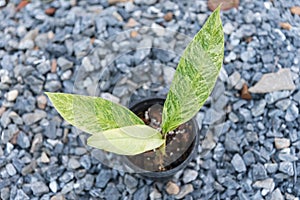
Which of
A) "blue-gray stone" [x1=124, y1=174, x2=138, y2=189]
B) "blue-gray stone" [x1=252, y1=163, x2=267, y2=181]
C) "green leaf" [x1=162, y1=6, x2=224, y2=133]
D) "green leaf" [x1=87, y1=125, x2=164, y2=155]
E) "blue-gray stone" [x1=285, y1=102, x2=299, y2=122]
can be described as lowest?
"blue-gray stone" [x1=124, y1=174, x2=138, y2=189]

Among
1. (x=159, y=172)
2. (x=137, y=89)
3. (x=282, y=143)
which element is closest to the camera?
(x=159, y=172)

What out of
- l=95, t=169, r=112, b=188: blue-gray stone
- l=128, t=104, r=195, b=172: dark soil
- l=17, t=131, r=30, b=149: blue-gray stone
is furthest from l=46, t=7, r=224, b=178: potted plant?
l=17, t=131, r=30, b=149: blue-gray stone

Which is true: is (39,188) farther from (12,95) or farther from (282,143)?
(282,143)

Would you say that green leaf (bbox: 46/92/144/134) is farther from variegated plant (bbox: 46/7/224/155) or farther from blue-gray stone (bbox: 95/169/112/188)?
blue-gray stone (bbox: 95/169/112/188)

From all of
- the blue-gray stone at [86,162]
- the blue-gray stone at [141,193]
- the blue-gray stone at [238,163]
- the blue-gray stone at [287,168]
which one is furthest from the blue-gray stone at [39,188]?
the blue-gray stone at [287,168]

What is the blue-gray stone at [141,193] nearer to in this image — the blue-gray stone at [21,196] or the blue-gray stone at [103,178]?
the blue-gray stone at [103,178]

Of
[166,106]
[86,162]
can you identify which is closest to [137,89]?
[86,162]
